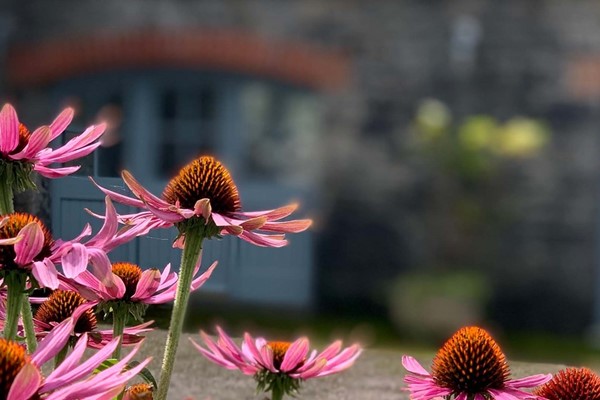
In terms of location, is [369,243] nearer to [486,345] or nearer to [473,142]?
[473,142]

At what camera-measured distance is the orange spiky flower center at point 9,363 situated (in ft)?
2.50

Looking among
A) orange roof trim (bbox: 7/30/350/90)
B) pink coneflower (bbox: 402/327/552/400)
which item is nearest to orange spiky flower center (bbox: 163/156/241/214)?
A: pink coneflower (bbox: 402/327/552/400)

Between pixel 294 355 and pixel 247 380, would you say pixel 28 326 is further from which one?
pixel 247 380

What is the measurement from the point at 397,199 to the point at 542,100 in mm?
905

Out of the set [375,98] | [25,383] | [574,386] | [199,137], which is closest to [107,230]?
[25,383]

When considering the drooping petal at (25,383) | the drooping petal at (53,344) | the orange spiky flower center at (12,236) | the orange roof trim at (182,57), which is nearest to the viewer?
the drooping petal at (25,383)

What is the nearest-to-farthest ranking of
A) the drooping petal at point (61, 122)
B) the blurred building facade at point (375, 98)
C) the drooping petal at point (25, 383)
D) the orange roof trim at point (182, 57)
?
the drooping petal at point (25, 383) → the drooping petal at point (61, 122) → the blurred building facade at point (375, 98) → the orange roof trim at point (182, 57)

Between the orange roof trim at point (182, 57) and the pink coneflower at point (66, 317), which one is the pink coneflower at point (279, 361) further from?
the orange roof trim at point (182, 57)

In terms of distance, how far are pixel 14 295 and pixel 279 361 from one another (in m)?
0.20

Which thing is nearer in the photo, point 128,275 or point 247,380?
point 128,275

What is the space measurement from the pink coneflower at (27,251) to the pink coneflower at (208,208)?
84mm

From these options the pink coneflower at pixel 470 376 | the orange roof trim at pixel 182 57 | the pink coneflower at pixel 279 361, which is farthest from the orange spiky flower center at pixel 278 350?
the orange roof trim at pixel 182 57

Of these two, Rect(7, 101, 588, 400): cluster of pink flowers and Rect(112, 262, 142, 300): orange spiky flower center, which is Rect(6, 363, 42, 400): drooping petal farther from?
Rect(112, 262, 142, 300): orange spiky flower center

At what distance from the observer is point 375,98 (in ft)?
21.4
